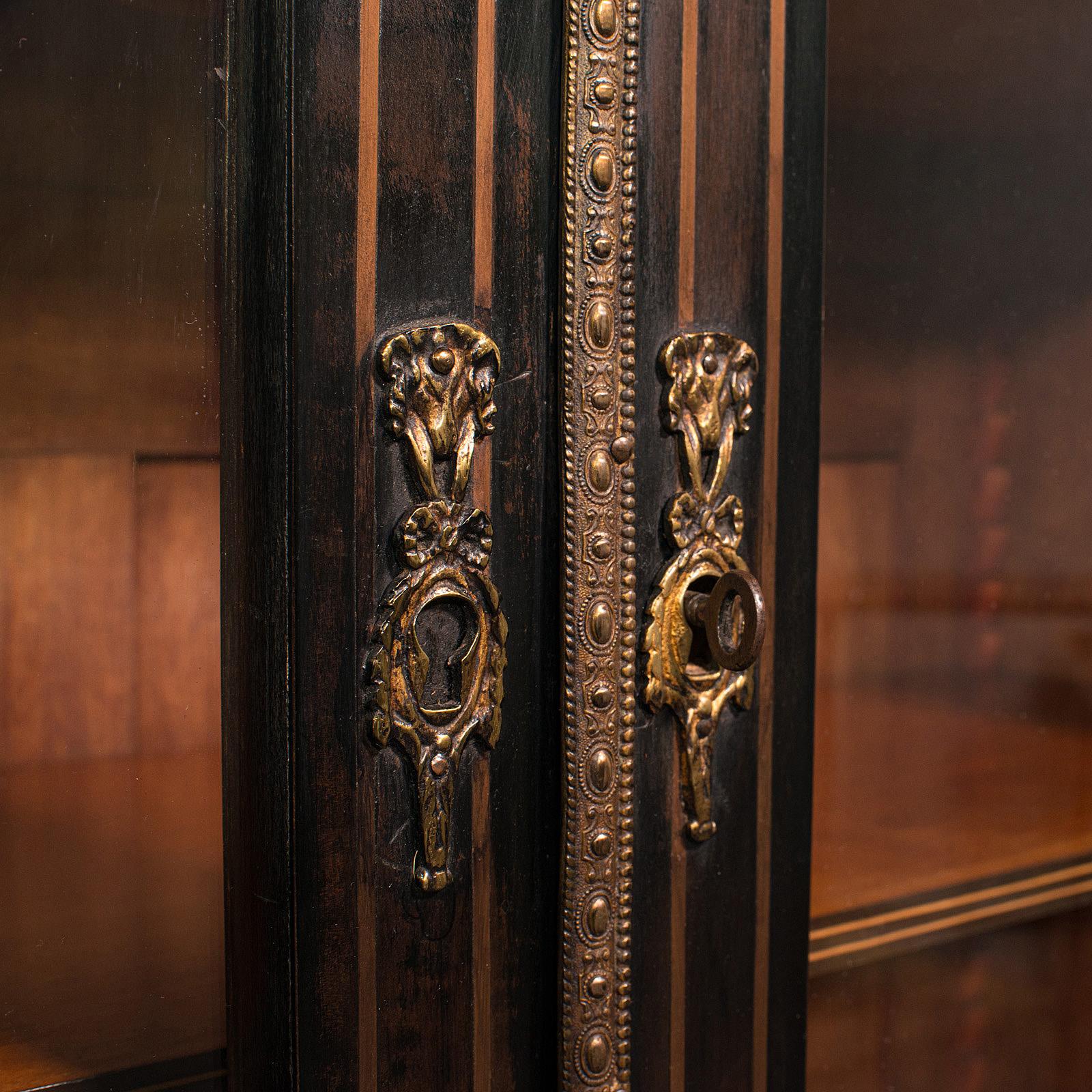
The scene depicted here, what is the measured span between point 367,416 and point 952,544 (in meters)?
0.41

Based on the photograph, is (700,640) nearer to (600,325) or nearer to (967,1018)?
(600,325)

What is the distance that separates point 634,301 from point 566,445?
3.5 inches

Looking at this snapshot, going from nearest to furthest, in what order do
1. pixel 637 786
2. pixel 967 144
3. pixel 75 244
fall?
pixel 75 244, pixel 637 786, pixel 967 144

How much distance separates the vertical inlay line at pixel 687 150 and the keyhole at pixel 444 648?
0.21 m

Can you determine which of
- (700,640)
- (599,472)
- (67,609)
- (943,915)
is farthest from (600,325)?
(943,915)

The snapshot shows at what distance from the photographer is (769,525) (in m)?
0.64

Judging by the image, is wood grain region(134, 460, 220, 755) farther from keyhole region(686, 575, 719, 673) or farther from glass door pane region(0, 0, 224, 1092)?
keyhole region(686, 575, 719, 673)

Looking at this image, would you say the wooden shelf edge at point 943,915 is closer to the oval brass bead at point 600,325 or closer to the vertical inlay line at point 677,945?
the vertical inlay line at point 677,945

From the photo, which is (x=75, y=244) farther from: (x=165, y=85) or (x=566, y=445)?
(x=566, y=445)

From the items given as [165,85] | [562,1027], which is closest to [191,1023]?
[562,1027]

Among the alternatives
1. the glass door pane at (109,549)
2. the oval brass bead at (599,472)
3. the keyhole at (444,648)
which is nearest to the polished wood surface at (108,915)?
the glass door pane at (109,549)

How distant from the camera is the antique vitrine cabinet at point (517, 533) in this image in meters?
0.49

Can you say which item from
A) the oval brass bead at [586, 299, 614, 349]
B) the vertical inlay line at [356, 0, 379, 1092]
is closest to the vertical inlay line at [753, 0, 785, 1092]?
the oval brass bead at [586, 299, 614, 349]

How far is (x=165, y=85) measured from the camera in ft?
1.62
